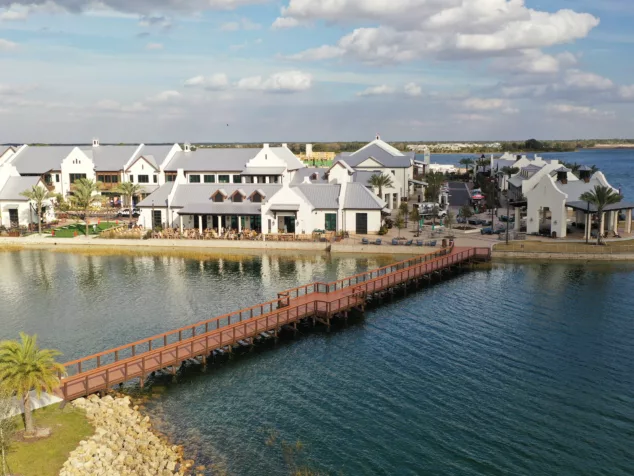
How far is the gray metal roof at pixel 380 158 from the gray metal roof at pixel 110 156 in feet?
126

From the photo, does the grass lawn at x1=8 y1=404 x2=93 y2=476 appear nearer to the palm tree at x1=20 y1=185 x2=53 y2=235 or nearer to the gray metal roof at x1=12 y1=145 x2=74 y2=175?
the palm tree at x1=20 y1=185 x2=53 y2=235

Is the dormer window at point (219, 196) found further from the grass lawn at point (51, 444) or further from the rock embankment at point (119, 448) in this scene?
the grass lawn at point (51, 444)

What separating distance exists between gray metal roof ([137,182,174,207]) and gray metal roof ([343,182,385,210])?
2442cm

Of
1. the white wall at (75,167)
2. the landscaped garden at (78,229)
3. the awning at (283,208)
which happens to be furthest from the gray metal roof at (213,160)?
the awning at (283,208)

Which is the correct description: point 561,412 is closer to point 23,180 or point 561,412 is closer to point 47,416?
point 47,416

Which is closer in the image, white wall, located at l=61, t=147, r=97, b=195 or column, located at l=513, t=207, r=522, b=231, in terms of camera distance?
column, located at l=513, t=207, r=522, b=231

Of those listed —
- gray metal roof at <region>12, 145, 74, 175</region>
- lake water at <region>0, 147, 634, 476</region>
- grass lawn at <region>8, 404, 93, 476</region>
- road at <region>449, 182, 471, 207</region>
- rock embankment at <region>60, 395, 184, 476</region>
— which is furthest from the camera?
gray metal roof at <region>12, 145, 74, 175</region>

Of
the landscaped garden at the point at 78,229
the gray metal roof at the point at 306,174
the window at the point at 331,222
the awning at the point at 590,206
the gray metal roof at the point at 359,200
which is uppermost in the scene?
the gray metal roof at the point at 306,174

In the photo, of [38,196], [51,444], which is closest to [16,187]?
[38,196]

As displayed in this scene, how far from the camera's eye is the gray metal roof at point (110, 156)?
10712 centimetres

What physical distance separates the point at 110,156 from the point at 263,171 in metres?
32.5

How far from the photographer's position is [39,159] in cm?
10894

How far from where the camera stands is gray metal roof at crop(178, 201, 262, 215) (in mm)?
77500

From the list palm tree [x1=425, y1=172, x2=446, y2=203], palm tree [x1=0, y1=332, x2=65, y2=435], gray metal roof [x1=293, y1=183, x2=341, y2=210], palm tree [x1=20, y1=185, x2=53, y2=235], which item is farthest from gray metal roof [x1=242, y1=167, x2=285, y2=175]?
palm tree [x1=0, y1=332, x2=65, y2=435]
